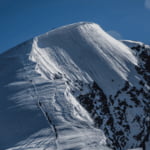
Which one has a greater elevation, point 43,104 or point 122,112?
point 43,104

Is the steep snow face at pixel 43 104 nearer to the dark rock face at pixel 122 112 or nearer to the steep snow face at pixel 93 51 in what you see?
the dark rock face at pixel 122 112

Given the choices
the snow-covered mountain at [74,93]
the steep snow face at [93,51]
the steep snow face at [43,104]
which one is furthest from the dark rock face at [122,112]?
the steep snow face at [93,51]

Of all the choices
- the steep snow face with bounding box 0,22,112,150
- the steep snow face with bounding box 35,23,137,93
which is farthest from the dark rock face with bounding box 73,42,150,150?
the steep snow face with bounding box 35,23,137,93

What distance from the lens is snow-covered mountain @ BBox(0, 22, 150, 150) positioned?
17.3 metres

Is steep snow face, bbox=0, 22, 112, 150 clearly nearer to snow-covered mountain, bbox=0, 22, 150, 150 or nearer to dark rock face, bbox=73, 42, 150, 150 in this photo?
snow-covered mountain, bbox=0, 22, 150, 150

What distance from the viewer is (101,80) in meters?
25.7

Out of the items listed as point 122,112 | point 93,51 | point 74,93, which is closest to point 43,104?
point 74,93

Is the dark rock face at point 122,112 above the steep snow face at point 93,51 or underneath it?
Result: underneath

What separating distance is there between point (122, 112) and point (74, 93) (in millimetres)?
4857

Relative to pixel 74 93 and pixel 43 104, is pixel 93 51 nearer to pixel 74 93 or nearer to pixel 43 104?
pixel 74 93

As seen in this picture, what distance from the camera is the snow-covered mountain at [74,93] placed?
17.3 meters

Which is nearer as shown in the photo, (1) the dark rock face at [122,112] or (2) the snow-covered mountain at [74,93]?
(2) the snow-covered mountain at [74,93]

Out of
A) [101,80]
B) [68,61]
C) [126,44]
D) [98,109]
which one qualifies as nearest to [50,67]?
[68,61]

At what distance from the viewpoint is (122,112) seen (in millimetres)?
22578
